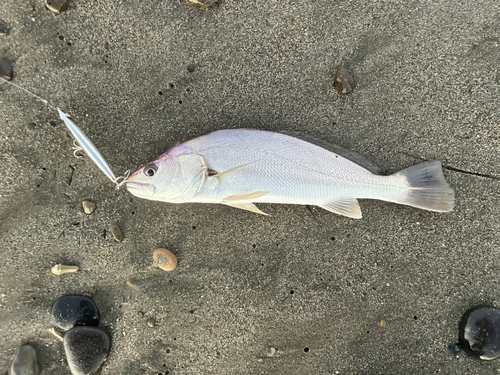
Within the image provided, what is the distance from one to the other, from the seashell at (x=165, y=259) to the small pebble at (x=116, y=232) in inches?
13.2

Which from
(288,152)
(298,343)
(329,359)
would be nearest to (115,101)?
(288,152)

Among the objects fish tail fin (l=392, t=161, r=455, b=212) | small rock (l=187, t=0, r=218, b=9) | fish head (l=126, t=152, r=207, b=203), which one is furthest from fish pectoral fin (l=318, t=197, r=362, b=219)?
small rock (l=187, t=0, r=218, b=9)

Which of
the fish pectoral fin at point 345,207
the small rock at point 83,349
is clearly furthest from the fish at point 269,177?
the small rock at point 83,349

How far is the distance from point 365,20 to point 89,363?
12.2 feet

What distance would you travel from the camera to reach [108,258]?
2.26m

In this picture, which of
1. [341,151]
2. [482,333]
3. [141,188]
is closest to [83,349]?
[141,188]

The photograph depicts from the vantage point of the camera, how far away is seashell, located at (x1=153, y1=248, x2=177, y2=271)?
2199 millimetres

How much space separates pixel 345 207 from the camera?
2086 mm

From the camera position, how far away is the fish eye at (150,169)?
194cm

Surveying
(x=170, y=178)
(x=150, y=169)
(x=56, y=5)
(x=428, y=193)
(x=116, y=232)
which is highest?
(x=56, y=5)

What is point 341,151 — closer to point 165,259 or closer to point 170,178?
point 170,178

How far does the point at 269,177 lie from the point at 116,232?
55.2 inches

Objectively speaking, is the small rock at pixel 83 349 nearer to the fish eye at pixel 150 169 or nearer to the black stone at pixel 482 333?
the fish eye at pixel 150 169

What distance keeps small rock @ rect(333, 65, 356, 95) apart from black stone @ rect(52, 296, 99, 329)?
9.29 feet
